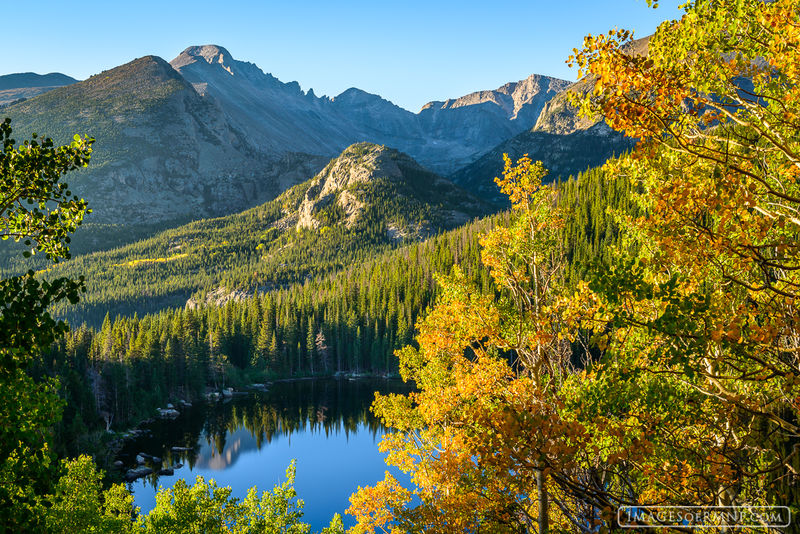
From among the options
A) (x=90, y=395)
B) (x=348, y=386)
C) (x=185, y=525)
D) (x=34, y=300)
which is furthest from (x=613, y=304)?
(x=348, y=386)

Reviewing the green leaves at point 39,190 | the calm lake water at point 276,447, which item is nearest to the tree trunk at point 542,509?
the green leaves at point 39,190

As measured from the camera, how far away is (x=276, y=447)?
6850 centimetres

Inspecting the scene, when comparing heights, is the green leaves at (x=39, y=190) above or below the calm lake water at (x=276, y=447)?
above

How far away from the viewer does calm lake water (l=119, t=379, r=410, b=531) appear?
53.3 meters

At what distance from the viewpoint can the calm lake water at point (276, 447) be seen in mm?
53312

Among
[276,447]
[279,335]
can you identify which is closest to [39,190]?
[276,447]

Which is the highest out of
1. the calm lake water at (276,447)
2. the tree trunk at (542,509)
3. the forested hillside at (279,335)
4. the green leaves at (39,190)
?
the green leaves at (39,190)

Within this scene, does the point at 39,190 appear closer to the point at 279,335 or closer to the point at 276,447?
the point at 276,447

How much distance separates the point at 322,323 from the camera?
447 ft

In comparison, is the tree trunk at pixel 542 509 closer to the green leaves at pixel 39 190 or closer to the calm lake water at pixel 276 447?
the green leaves at pixel 39 190

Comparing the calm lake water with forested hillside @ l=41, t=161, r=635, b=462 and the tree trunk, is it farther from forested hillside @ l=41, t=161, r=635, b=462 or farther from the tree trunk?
the tree trunk

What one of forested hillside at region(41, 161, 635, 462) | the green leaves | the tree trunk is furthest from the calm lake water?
the green leaves

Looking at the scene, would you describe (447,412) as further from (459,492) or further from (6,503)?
(6,503)

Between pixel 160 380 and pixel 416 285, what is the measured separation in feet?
248
